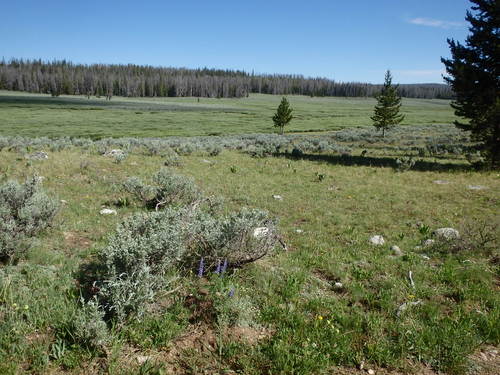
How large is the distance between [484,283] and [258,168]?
12626mm

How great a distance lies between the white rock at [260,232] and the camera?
5.99 meters

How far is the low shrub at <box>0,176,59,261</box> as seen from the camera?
17.4 feet

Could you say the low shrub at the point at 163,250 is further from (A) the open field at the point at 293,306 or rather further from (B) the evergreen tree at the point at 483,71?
(B) the evergreen tree at the point at 483,71

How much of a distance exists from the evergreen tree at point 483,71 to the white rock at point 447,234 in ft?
43.0

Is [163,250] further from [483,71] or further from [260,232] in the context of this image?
[483,71]

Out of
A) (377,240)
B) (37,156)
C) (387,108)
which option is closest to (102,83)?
(387,108)

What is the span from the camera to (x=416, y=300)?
5.29 meters

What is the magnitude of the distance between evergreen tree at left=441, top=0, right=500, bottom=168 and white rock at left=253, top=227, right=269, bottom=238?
1722 cm

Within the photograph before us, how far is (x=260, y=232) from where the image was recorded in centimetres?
614

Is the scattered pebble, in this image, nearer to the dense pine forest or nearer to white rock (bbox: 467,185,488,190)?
white rock (bbox: 467,185,488,190)

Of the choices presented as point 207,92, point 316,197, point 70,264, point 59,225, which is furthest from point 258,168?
point 207,92

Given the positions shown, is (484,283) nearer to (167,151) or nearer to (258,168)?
(258,168)

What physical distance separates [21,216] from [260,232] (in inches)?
160

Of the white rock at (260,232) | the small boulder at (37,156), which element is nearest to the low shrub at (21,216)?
the white rock at (260,232)
